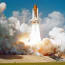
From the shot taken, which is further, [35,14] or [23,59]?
[35,14]

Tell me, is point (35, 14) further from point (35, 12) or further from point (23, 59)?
point (23, 59)

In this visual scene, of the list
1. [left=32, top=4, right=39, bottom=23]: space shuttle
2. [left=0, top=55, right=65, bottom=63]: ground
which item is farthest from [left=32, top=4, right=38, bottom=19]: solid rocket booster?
[left=0, top=55, right=65, bottom=63]: ground

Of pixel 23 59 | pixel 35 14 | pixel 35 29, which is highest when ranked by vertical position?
pixel 35 14

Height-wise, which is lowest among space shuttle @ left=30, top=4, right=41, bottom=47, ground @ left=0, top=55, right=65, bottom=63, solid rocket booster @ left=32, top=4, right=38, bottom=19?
ground @ left=0, top=55, right=65, bottom=63

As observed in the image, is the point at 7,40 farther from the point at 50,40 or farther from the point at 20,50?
the point at 50,40

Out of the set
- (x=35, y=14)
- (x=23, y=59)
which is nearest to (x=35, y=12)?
(x=35, y=14)

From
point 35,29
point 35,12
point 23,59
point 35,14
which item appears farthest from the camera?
point 35,14

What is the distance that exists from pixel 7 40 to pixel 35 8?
1435cm

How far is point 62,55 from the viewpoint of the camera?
67.8 m

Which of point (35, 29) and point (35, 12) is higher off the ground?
point (35, 12)

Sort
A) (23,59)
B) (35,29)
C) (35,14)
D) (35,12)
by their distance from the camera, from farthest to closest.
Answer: (35,14), (35,12), (35,29), (23,59)

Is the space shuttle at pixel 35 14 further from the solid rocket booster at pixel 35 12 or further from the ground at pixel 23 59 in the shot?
the ground at pixel 23 59

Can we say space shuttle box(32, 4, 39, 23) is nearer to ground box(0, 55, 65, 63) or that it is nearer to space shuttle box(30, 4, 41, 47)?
space shuttle box(30, 4, 41, 47)

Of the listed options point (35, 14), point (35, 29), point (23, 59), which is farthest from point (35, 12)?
point (23, 59)
